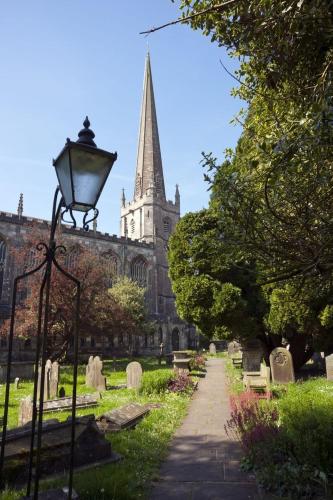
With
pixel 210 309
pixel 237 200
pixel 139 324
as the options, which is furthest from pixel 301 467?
pixel 139 324

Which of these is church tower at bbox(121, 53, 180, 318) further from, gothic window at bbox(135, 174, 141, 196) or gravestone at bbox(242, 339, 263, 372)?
gravestone at bbox(242, 339, 263, 372)

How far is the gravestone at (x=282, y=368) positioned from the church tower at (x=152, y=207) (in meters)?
33.7

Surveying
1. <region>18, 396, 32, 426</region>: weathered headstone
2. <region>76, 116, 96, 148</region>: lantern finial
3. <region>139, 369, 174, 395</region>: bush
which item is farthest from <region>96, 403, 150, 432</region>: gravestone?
<region>76, 116, 96, 148</region>: lantern finial

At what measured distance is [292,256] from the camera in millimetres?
4297

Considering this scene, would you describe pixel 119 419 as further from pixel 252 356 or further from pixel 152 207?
pixel 152 207

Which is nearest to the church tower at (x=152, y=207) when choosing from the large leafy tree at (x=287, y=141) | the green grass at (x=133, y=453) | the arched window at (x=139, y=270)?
the arched window at (x=139, y=270)

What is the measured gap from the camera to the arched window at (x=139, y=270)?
48.5 metres

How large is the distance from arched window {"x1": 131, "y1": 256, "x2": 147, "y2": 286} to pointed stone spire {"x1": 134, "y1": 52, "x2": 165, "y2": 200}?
503 inches

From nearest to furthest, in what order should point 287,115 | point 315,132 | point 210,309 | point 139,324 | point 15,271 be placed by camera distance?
point 315,132, point 287,115, point 210,309, point 139,324, point 15,271

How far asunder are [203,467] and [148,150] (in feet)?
198

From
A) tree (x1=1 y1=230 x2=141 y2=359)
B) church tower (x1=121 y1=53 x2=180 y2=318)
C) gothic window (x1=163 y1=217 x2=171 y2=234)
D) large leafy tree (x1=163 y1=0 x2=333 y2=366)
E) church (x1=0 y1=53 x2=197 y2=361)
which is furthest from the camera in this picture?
gothic window (x1=163 y1=217 x2=171 y2=234)

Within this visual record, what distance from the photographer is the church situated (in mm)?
37281

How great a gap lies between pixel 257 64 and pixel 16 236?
37.0 meters

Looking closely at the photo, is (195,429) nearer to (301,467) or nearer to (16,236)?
(301,467)
